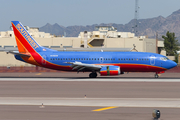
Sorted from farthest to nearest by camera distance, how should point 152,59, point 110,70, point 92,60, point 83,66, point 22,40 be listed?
point 22,40, point 92,60, point 152,59, point 83,66, point 110,70

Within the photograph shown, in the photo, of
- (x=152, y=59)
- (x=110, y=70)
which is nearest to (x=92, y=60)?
(x=110, y=70)

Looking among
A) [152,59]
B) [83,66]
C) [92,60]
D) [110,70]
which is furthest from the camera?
[92,60]

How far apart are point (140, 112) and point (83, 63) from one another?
Answer: 31510 millimetres

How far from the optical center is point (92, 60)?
49.3 meters

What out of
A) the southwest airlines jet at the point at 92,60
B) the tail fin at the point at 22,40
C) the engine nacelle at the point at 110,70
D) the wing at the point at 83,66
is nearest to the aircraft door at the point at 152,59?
the southwest airlines jet at the point at 92,60

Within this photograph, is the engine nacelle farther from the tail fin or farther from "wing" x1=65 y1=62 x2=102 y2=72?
the tail fin

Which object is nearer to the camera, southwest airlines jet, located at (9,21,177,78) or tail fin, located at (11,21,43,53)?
southwest airlines jet, located at (9,21,177,78)

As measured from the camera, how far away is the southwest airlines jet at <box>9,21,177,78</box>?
157 ft

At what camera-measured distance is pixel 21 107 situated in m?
20.1

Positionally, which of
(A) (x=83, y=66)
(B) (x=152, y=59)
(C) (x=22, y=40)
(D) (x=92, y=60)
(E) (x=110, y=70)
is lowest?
(E) (x=110, y=70)

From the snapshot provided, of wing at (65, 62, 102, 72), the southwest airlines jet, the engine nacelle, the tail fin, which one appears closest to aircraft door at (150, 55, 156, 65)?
the southwest airlines jet

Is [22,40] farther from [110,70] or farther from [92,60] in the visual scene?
[110,70]

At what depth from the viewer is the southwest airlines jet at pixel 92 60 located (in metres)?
48.0

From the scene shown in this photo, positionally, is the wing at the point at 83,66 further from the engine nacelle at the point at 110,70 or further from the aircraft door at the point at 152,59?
the aircraft door at the point at 152,59
